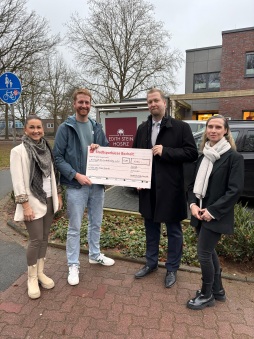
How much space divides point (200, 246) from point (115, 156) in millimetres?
1395

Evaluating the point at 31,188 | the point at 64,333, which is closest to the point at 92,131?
the point at 31,188

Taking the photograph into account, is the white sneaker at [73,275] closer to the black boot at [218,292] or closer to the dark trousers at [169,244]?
the dark trousers at [169,244]

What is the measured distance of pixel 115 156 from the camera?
10.4 feet

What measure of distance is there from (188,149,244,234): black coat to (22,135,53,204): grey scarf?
1.63 metres

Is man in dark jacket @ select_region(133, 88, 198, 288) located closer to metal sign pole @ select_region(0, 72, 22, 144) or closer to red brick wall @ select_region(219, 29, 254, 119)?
metal sign pole @ select_region(0, 72, 22, 144)

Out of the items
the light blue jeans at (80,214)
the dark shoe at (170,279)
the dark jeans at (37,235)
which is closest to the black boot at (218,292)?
the dark shoe at (170,279)

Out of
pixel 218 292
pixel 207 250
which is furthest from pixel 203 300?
pixel 207 250

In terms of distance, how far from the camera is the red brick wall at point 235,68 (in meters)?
18.9

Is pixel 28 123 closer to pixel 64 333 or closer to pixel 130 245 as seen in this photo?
pixel 64 333

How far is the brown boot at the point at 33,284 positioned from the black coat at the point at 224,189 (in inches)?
74.3

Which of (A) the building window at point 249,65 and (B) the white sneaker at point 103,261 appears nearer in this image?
(B) the white sneaker at point 103,261

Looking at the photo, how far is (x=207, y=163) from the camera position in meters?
2.39

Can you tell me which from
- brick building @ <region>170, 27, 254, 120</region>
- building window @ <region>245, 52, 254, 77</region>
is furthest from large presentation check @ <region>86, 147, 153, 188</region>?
building window @ <region>245, 52, 254, 77</region>

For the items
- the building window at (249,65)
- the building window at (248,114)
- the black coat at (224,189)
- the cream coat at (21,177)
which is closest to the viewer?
the black coat at (224,189)
